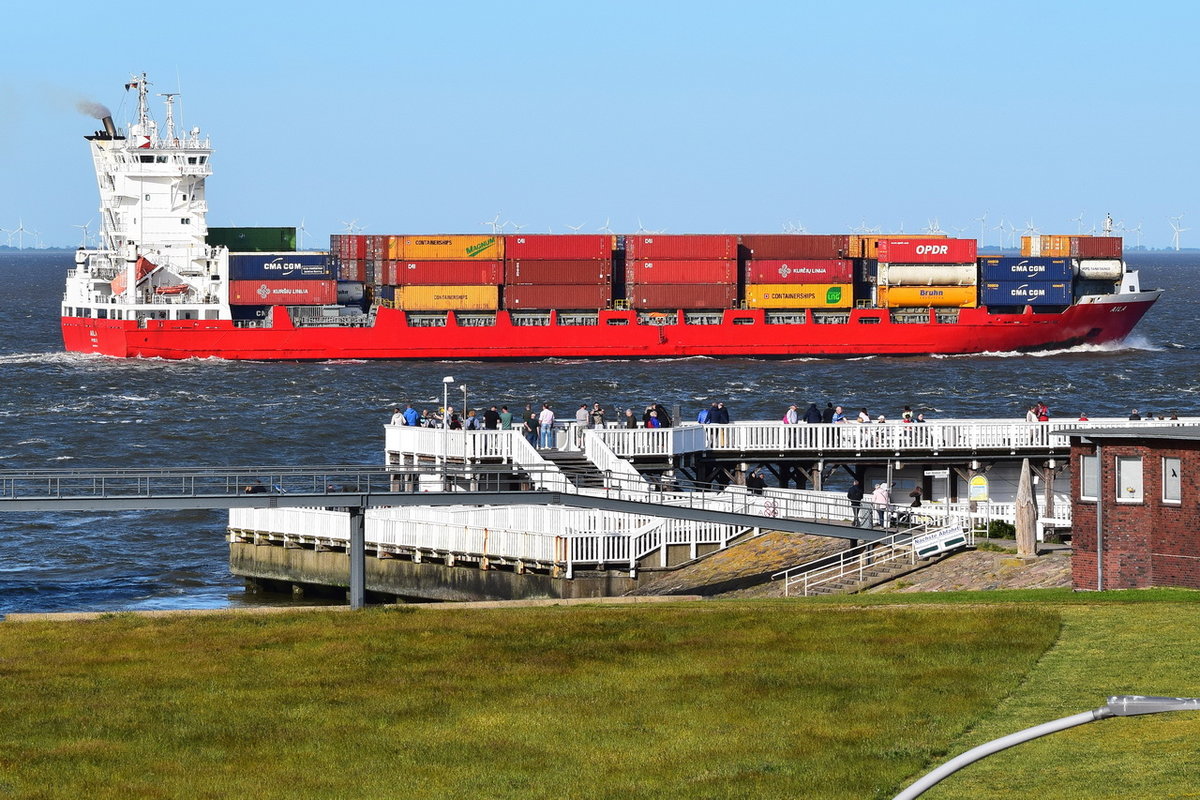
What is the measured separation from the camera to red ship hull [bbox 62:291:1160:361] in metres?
111

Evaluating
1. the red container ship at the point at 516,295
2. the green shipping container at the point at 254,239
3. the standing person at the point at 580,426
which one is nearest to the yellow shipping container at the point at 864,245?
the red container ship at the point at 516,295

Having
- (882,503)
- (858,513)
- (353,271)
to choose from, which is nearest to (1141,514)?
(882,503)

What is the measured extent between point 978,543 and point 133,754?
18520 mm

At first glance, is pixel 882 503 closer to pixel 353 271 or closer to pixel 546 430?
pixel 546 430

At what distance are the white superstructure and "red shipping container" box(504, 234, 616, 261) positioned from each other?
58.3 ft

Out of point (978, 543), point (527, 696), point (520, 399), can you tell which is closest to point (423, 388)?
point (520, 399)

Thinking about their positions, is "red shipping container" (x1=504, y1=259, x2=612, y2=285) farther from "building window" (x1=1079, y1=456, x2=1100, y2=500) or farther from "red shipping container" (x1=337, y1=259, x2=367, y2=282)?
"building window" (x1=1079, y1=456, x2=1100, y2=500)

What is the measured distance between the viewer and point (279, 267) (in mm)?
111250

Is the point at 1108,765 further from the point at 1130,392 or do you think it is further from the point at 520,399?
the point at 1130,392

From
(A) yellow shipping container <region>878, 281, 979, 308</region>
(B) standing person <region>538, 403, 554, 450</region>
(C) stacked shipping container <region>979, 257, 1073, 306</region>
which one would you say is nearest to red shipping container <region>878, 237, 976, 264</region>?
(A) yellow shipping container <region>878, 281, 979, 308</region>

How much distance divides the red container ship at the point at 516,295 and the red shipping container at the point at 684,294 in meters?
0.11

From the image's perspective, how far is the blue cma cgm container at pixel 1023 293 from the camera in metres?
117

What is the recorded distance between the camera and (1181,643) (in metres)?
22.4

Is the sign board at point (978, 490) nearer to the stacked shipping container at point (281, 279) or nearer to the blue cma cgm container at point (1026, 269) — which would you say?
the stacked shipping container at point (281, 279)
